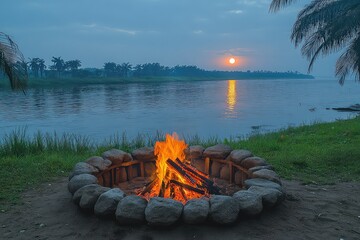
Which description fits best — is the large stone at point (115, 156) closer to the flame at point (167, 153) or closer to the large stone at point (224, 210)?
the flame at point (167, 153)

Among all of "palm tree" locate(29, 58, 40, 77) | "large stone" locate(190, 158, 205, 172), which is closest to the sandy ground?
"large stone" locate(190, 158, 205, 172)

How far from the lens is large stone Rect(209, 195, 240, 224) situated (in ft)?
15.5

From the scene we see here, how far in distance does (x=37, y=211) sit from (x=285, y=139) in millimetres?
10085

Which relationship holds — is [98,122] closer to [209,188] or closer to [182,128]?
[182,128]

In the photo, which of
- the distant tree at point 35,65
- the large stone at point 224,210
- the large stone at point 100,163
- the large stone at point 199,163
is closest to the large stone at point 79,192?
the large stone at point 100,163

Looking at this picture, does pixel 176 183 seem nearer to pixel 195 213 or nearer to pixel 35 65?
pixel 195 213

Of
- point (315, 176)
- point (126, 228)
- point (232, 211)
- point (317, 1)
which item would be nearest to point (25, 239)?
point (126, 228)

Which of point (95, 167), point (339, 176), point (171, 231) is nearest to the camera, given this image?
point (171, 231)

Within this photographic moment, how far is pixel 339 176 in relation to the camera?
7711 millimetres

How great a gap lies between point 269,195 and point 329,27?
8146 mm

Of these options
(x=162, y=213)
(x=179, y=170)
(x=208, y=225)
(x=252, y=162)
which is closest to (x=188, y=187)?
(x=179, y=170)

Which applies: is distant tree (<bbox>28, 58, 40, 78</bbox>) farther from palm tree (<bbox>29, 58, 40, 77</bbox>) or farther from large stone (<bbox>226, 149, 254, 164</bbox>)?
large stone (<bbox>226, 149, 254, 164</bbox>)

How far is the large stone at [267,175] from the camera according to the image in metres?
5.97

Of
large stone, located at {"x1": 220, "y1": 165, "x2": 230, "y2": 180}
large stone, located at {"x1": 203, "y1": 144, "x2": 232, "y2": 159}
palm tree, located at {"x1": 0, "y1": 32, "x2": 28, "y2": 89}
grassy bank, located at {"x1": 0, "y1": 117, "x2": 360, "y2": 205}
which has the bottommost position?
grassy bank, located at {"x1": 0, "y1": 117, "x2": 360, "y2": 205}
